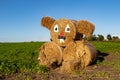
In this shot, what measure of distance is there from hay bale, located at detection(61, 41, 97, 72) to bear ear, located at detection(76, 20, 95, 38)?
0.46 metres

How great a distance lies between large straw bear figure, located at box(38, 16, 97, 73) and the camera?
40.8 feet

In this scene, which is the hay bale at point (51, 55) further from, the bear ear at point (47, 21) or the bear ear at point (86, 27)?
the bear ear at point (86, 27)

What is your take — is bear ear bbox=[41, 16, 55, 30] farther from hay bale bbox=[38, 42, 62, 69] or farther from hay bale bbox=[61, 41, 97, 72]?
hay bale bbox=[61, 41, 97, 72]

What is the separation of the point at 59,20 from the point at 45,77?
3727 mm

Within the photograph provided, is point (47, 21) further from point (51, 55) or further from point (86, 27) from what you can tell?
point (86, 27)

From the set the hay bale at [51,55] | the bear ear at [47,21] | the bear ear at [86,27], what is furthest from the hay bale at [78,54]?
the bear ear at [47,21]

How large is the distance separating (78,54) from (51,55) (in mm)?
1207

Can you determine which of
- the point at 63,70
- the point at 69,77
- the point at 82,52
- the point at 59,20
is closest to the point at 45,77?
the point at 69,77

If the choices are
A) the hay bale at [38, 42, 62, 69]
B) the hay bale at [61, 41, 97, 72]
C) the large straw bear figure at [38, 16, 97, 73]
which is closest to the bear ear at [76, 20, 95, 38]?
the large straw bear figure at [38, 16, 97, 73]

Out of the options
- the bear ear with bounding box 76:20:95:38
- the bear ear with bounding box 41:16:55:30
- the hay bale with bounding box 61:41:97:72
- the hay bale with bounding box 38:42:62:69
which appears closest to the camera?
the hay bale with bounding box 61:41:97:72

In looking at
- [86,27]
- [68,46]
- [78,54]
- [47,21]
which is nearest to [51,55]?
[68,46]

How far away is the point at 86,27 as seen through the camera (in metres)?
12.7

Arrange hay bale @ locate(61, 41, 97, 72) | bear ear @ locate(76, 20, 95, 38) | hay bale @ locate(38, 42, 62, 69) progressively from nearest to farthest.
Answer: hay bale @ locate(61, 41, 97, 72) → hay bale @ locate(38, 42, 62, 69) → bear ear @ locate(76, 20, 95, 38)

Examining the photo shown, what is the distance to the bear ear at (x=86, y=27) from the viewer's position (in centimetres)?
1266
